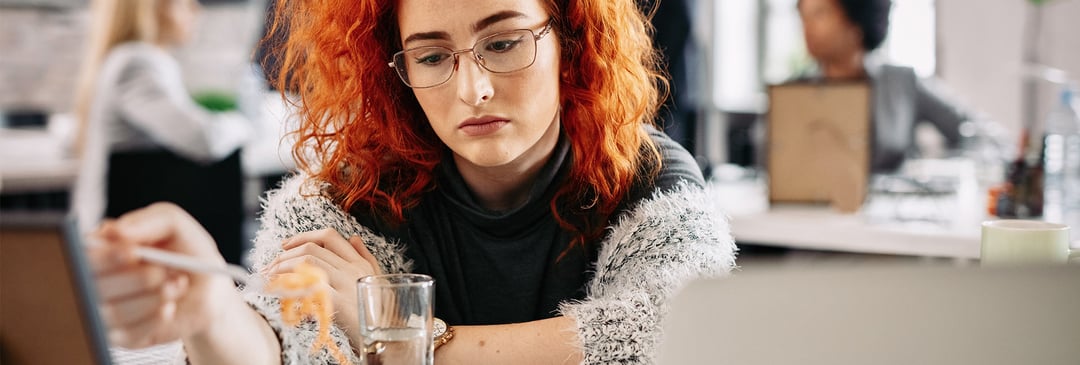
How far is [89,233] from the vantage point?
777 millimetres

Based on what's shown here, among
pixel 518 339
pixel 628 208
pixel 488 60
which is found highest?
pixel 488 60

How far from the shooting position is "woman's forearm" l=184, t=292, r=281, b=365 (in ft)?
3.28

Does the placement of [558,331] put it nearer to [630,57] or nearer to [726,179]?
[630,57]

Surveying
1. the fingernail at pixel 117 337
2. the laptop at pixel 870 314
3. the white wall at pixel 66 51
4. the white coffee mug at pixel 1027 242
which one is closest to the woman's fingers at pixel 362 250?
the fingernail at pixel 117 337

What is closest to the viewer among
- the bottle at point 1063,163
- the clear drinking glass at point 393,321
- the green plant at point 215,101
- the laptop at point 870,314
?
the laptop at point 870,314

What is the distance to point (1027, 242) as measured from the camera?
1.26 m

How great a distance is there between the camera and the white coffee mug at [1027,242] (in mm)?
1259

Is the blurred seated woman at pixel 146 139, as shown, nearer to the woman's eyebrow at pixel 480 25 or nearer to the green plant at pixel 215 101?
the green plant at pixel 215 101

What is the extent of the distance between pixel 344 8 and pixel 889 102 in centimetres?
227

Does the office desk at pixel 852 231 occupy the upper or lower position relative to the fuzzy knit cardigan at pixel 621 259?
lower

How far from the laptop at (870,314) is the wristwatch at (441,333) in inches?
24.0

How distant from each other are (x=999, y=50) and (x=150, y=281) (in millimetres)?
3110

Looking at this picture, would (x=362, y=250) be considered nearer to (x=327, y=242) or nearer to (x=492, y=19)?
(x=327, y=242)

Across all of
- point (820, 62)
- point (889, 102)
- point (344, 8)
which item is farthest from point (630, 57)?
point (889, 102)
